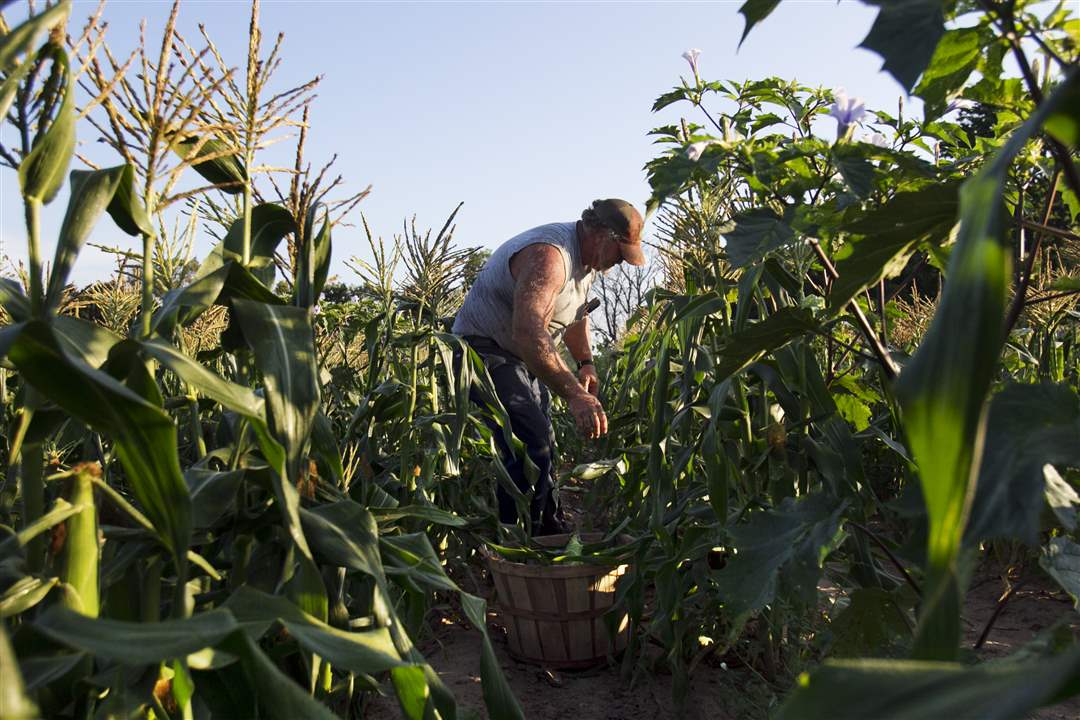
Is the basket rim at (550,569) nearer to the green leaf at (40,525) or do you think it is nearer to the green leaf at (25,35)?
the green leaf at (40,525)

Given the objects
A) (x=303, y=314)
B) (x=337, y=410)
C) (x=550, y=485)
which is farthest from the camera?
(x=550, y=485)

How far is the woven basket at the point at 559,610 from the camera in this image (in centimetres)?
282

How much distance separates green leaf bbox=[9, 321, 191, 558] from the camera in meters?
0.95

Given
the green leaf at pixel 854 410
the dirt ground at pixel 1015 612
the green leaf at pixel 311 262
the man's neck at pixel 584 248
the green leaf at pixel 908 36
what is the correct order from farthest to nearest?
the man's neck at pixel 584 248 < the dirt ground at pixel 1015 612 < the green leaf at pixel 854 410 < the green leaf at pixel 311 262 < the green leaf at pixel 908 36

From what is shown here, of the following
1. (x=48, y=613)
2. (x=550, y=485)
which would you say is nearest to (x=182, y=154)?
(x=48, y=613)

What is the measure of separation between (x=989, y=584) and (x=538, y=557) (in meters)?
2.31

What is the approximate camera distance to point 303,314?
118cm

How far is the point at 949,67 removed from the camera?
1.05m

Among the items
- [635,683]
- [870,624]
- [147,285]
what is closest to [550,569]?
[635,683]

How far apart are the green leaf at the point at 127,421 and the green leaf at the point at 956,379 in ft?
2.63

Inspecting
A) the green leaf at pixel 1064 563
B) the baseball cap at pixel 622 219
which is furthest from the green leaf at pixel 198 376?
the baseball cap at pixel 622 219

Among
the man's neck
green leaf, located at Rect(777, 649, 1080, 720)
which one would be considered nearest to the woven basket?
the man's neck

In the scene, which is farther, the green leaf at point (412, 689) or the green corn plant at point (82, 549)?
the green leaf at point (412, 689)

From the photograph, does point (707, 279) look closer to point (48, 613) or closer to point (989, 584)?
point (989, 584)
